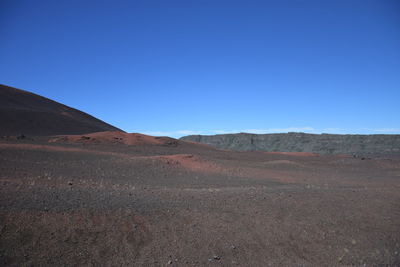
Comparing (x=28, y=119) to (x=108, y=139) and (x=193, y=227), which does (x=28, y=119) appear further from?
(x=193, y=227)

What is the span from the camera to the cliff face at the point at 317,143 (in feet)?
175

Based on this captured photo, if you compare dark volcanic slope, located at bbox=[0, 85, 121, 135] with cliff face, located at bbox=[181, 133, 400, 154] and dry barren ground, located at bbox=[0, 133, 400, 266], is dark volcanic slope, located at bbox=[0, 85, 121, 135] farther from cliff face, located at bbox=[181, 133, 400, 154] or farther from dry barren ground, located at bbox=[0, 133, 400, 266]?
cliff face, located at bbox=[181, 133, 400, 154]

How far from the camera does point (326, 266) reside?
23.9ft

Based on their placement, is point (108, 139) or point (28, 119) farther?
point (28, 119)

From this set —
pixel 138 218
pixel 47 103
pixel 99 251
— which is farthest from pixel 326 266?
pixel 47 103

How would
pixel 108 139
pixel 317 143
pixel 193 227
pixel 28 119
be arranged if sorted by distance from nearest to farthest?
pixel 193 227
pixel 108 139
pixel 28 119
pixel 317 143

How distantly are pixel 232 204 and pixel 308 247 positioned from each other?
2.55 meters

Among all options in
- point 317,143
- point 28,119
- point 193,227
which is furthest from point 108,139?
point 317,143

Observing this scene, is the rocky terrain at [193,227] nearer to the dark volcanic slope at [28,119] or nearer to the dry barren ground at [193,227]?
the dry barren ground at [193,227]

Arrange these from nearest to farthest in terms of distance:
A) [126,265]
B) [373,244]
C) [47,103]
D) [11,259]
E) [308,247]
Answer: [11,259] → [126,265] → [308,247] → [373,244] → [47,103]

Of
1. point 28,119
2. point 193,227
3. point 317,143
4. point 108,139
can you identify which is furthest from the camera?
point 317,143

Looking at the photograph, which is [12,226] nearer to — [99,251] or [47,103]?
[99,251]

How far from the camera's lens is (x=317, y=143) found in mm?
56656

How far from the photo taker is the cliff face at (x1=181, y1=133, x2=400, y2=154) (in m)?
53.5
